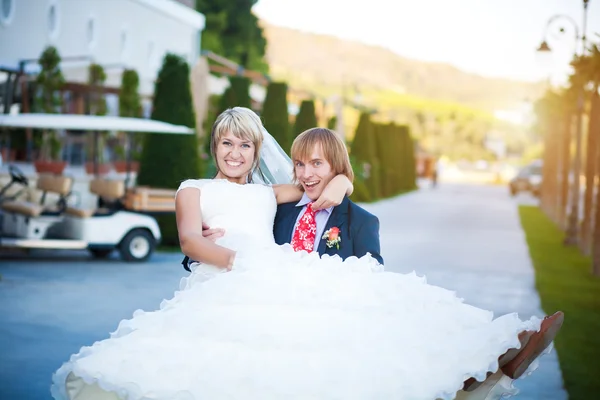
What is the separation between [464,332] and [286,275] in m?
0.74

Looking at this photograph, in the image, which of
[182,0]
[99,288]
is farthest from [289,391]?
[182,0]

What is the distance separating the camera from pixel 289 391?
12.6ft

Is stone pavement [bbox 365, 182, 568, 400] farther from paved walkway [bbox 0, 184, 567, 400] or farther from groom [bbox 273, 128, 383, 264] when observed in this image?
groom [bbox 273, 128, 383, 264]

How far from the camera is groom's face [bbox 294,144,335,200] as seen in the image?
4605 mm

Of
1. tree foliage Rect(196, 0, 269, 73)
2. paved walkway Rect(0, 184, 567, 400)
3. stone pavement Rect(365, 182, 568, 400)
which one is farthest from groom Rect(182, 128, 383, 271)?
tree foliage Rect(196, 0, 269, 73)

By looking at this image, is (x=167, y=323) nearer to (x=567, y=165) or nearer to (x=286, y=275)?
(x=286, y=275)

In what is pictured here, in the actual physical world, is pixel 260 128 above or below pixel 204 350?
above

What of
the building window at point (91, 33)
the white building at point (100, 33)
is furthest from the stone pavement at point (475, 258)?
the building window at point (91, 33)

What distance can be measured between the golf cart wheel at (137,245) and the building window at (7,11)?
1003cm

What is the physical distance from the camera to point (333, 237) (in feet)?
15.2

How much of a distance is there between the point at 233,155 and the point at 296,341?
1055 mm

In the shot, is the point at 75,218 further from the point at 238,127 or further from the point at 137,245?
the point at 238,127

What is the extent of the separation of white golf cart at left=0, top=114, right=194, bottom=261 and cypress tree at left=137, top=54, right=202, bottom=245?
60.1 inches

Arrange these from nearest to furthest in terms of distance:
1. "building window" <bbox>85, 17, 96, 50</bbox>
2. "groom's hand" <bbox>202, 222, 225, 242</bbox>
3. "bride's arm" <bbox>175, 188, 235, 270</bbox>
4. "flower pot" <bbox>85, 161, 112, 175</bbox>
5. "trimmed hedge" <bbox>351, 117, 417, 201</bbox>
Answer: "bride's arm" <bbox>175, 188, 235, 270</bbox> < "groom's hand" <bbox>202, 222, 225, 242</bbox> < "flower pot" <bbox>85, 161, 112, 175</bbox> < "building window" <bbox>85, 17, 96, 50</bbox> < "trimmed hedge" <bbox>351, 117, 417, 201</bbox>
